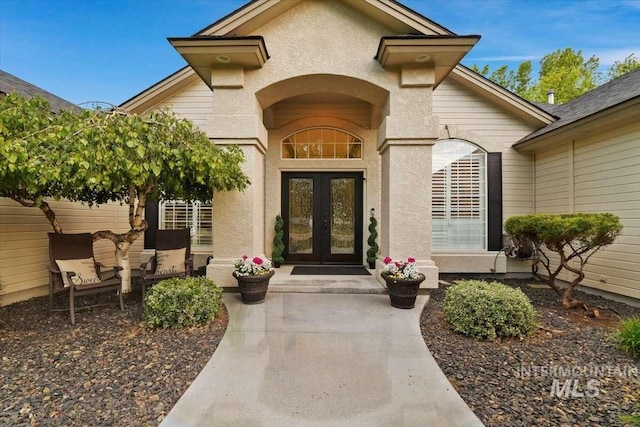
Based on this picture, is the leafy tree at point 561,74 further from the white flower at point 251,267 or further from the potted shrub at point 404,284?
the white flower at point 251,267

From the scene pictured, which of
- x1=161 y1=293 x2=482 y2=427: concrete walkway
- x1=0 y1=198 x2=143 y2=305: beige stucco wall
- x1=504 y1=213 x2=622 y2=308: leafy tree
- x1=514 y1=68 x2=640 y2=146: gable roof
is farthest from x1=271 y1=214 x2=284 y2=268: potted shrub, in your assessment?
x1=514 y1=68 x2=640 y2=146: gable roof

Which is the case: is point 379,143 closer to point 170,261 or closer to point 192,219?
point 170,261

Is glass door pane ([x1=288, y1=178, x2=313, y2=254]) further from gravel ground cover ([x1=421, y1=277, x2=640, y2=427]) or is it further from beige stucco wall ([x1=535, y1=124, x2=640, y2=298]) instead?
beige stucco wall ([x1=535, y1=124, x2=640, y2=298])

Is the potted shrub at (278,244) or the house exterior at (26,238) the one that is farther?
the potted shrub at (278,244)

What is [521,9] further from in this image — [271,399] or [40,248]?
[40,248]

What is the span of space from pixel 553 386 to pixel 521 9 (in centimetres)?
1449

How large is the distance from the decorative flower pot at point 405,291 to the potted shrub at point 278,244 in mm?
3361

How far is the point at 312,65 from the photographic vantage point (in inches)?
206

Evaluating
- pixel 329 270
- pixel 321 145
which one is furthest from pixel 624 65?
pixel 329 270

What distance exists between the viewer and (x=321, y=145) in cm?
771

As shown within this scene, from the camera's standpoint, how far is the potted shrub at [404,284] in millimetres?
4395

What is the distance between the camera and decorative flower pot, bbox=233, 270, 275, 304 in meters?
4.52

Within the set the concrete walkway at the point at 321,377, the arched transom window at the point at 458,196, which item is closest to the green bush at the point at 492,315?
the concrete walkway at the point at 321,377

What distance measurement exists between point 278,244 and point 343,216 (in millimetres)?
1870
